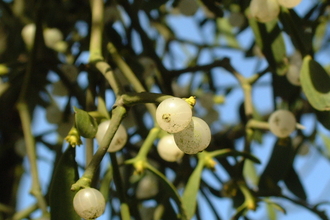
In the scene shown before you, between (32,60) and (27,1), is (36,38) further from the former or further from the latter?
(27,1)

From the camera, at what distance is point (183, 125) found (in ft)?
1.39

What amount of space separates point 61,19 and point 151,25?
20 centimetres

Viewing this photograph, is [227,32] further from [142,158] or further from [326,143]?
[142,158]

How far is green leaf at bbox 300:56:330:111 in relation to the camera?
0.58m

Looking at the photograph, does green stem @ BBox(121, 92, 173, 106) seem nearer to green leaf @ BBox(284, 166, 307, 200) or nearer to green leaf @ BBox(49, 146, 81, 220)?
green leaf @ BBox(49, 146, 81, 220)

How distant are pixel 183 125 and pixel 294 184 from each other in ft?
1.38

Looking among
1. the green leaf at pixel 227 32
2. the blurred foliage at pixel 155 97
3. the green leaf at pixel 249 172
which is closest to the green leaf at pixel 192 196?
the blurred foliage at pixel 155 97

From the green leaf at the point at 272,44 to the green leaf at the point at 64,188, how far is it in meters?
0.30

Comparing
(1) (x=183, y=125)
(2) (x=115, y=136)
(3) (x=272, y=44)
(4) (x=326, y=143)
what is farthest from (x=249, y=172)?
(1) (x=183, y=125)

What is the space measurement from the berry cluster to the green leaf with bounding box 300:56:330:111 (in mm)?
200

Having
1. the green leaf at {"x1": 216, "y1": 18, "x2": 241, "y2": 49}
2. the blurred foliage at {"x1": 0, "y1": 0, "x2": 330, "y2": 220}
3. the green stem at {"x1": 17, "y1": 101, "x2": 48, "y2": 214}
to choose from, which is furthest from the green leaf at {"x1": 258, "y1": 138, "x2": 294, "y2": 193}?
the green leaf at {"x1": 216, "y1": 18, "x2": 241, "y2": 49}

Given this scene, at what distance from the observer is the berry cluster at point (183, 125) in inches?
16.2

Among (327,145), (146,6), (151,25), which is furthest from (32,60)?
(327,145)

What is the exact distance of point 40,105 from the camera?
1.17 meters
